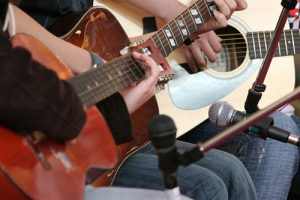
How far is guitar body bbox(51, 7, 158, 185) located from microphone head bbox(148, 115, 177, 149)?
19.4 inches

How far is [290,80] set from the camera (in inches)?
63.0

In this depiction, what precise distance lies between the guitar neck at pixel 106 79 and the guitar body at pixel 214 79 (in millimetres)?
294

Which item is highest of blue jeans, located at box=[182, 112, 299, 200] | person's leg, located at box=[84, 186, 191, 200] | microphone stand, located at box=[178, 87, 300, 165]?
microphone stand, located at box=[178, 87, 300, 165]

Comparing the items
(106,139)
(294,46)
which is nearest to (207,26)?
(294,46)

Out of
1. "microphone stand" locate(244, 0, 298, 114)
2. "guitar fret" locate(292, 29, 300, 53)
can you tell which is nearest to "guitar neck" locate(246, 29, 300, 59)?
"guitar fret" locate(292, 29, 300, 53)

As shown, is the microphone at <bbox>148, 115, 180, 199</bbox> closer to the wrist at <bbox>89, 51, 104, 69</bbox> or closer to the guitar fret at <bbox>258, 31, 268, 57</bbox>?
the wrist at <bbox>89, 51, 104, 69</bbox>

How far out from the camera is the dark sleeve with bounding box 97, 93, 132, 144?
111 cm

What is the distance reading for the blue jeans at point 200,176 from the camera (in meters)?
1.19

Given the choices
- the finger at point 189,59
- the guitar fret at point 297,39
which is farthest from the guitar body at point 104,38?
the guitar fret at point 297,39

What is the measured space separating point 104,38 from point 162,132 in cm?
61

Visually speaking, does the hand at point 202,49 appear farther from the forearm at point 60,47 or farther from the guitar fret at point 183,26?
the forearm at point 60,47

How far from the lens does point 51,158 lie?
2.89 ft

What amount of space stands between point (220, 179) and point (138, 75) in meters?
0.31

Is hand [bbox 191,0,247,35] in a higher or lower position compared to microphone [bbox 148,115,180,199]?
lower
